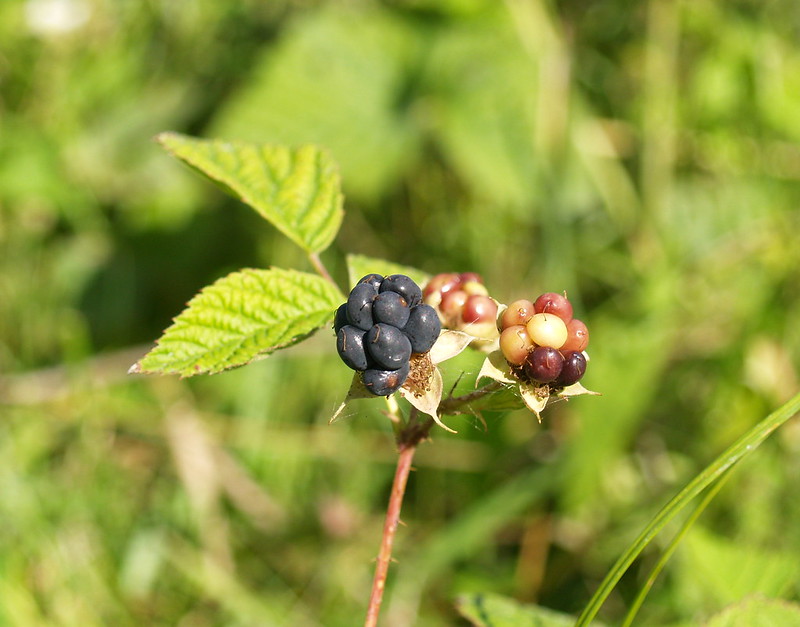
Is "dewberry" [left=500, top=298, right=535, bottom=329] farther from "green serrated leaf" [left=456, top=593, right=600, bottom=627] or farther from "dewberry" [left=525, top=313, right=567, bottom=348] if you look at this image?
"green serrated leaf" [left=456, top=593, right=600, bottom=627]

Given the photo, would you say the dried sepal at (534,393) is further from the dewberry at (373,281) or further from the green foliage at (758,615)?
the green foliage at (758,615)

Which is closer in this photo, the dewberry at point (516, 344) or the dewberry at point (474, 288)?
the dewberry at point (516, 344)

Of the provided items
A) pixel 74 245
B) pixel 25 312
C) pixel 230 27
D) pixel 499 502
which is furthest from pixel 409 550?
pixel 230 27

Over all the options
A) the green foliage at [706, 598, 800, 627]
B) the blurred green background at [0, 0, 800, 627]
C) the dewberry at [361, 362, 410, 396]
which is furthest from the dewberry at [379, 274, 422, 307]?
the blurred green background at [0, 0, 800, 627]


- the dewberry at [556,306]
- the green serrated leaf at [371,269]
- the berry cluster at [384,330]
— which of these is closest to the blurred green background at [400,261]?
the green serrated leaf at [371,269]

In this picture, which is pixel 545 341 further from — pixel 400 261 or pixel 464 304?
pixel 400 261
